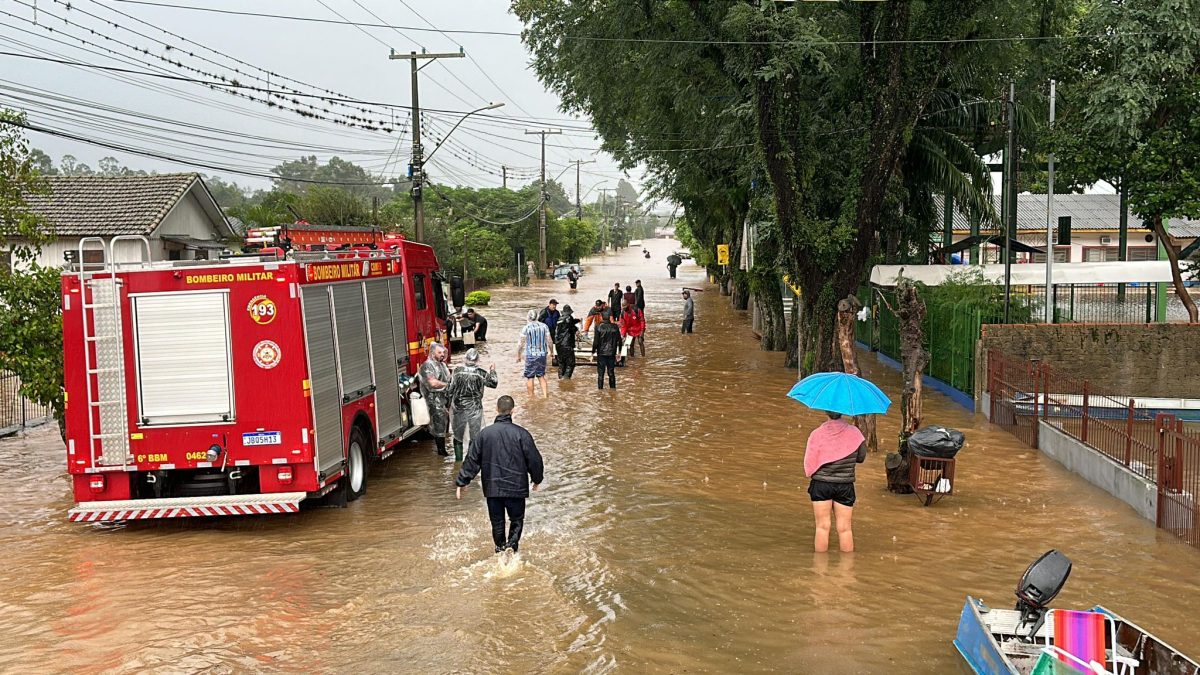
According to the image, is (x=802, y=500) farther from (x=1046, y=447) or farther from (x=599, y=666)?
(x=599, y=666)

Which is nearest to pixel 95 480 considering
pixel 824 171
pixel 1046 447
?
pixel 1046 447

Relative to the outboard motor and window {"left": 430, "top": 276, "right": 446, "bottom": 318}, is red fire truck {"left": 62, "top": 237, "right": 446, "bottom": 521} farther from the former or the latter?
window {"left": 430, "top": 276, "right": 446, "bottom": 318}

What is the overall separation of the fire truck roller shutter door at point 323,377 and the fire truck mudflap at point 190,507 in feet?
1.65

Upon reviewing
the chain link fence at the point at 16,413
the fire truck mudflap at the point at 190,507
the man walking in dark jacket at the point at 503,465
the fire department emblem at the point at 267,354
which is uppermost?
the fire department emblem at the point at 267,354

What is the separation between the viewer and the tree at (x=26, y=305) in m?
13.4

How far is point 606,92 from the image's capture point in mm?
28484

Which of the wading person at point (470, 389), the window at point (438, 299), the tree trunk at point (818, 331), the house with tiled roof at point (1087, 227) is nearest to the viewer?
the wading person at point (470, 389)

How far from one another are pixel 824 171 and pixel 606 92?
8.87 metres

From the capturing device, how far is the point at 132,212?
3238cm

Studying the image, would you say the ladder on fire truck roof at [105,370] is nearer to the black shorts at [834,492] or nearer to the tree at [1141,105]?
the black shorts at [834,492]

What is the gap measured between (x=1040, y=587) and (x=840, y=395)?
10.8 ft

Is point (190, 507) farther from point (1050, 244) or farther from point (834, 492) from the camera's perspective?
point (1050, 244)

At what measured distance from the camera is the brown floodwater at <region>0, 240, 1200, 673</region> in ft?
25.3

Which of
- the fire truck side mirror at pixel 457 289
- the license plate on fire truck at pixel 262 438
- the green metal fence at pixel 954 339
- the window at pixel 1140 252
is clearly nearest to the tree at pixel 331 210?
the fire truck side mirror at pixel 457 289
